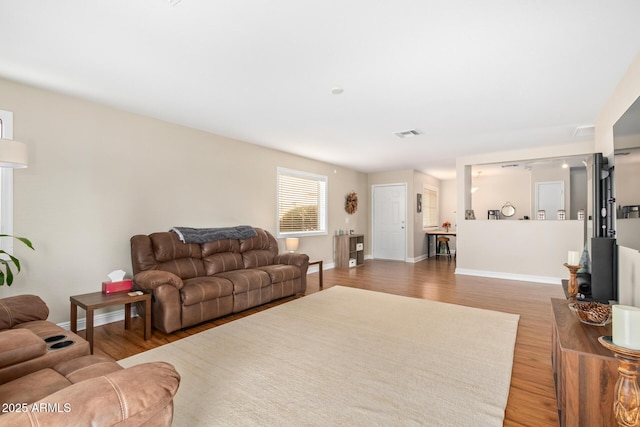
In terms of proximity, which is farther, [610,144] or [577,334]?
[610,144]

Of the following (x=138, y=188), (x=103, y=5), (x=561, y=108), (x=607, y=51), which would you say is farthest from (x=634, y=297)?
(x=138, y=188)

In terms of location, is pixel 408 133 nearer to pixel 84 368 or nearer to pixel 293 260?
pixel 293 260

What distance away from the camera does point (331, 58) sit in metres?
2.47

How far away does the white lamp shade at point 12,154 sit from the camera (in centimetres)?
221

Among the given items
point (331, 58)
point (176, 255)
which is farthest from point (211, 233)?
point (331, 58)

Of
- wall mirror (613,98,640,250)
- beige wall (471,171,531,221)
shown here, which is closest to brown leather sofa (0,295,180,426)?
wall mirror (613,98,640,250)

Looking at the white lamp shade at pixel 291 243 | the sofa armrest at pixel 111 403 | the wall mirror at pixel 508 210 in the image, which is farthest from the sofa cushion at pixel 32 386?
the wall mirror at pixel 508 210

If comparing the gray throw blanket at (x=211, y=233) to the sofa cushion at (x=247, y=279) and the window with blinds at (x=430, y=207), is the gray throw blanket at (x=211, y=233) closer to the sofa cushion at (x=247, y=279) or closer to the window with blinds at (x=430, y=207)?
the sofa cushion at (x=247, y=279)

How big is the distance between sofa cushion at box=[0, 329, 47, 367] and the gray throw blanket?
235 cm

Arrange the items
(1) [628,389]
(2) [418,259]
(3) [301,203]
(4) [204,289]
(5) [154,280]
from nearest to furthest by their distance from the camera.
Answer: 1. (1) [628,389]
2. (5) [154,280]
3. (4) [204,289]
4. (3) [301,203]
5. (2) [418,259]

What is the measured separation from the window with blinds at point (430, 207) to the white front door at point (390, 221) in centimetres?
110

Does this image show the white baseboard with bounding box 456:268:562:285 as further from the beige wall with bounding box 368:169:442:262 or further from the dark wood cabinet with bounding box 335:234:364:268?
the dark wood cabinet with bounding box 335:234:364:268

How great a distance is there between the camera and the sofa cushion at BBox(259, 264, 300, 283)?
13.7 ft

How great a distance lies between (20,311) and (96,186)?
166 centimetres
